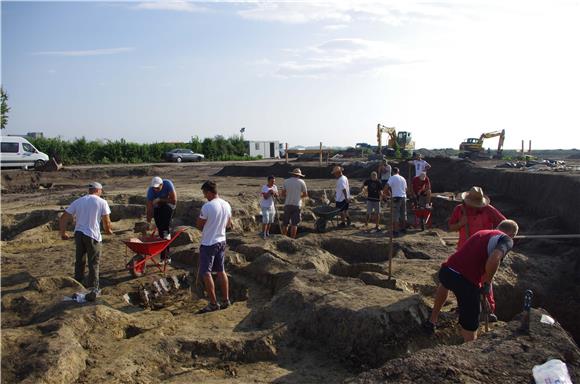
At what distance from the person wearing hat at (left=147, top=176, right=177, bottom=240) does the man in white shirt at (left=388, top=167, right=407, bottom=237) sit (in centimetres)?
471

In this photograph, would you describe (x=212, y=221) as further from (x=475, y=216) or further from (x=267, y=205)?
(x=267, y=205)

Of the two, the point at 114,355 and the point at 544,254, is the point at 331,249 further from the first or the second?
the point at 114,355

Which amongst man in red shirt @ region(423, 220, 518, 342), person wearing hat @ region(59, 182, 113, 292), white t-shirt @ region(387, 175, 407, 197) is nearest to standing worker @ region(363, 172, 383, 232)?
white t-shirt @ region(387, 175, 407, 197)

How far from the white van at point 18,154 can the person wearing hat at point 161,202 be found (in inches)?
708

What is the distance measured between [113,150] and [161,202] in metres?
28.9

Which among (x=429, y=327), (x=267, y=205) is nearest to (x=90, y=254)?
(x=267, y=205)

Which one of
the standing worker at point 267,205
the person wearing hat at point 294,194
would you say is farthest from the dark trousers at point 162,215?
the person wearing hat at point 294,194

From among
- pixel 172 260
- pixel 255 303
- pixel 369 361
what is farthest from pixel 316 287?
pixel 172 260

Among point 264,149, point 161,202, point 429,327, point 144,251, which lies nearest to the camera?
→ point 429,327

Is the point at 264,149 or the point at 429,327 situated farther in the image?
the point at 264,149

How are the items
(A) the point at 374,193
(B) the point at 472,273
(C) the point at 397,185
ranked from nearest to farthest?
1. (B) the point at 472,273
2. (C) the point at 397,185
3. (A) the point at 374,193

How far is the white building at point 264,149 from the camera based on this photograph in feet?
148

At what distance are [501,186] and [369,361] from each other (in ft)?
46.2

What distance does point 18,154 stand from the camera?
22.4 m
